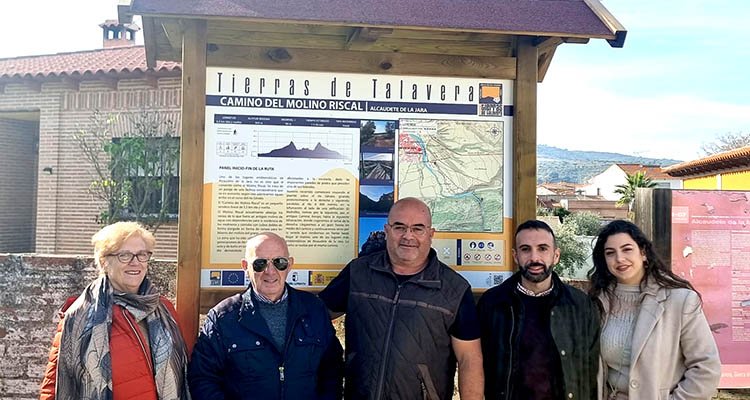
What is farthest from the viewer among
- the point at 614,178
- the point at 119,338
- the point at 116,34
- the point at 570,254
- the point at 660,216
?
the point at 614,178

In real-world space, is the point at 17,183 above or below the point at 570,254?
above

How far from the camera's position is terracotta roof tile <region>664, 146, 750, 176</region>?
66.3 ft

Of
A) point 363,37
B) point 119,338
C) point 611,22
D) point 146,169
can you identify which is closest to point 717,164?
point 146,169

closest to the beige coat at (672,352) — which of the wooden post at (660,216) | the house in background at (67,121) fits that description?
the wooden post at (660,216)

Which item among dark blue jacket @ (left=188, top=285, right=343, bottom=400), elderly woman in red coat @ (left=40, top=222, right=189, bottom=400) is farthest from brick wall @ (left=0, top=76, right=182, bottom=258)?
dark blue jacket @ (left=188, top=285, right=343, bottom=400)

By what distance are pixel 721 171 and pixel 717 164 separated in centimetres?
61

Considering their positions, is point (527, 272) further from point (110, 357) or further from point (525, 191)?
point (110, 357)

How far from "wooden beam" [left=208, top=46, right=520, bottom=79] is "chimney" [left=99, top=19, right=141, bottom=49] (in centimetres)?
1707

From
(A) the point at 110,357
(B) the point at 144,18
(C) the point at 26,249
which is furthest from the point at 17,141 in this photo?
(A) the point at 110,357

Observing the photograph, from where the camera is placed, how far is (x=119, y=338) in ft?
9.18

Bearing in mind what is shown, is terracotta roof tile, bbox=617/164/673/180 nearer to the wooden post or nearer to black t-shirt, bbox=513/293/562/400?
the wooden post

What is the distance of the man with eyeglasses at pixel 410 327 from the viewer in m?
3.08

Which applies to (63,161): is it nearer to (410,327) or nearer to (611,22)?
(410,327)

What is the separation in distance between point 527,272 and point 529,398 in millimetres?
680
